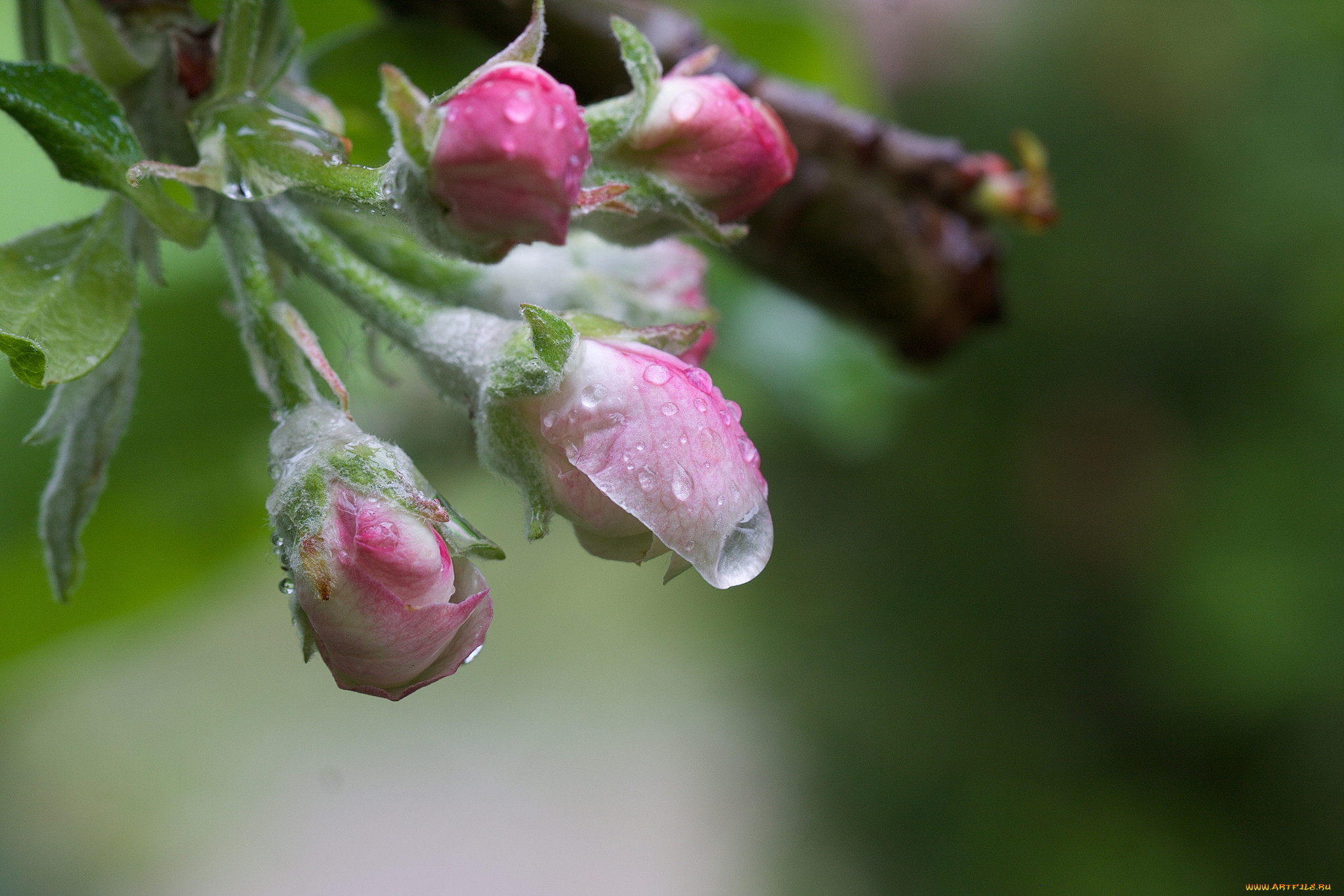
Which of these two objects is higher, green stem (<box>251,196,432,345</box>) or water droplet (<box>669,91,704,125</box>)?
water droplet (<box>669,91,704,125</box>)

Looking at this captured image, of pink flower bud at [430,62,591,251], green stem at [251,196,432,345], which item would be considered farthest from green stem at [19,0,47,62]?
pink flower bud at [430,62,591,251]

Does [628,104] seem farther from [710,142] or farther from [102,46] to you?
[102,46]

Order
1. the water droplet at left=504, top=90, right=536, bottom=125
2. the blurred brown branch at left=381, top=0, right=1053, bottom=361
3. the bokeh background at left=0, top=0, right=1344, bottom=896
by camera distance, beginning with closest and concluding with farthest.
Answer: the water droplet at left=504, top=90, right=536, bottom=125, the blurred brown branch at left=381, top=0, right=1053, bottom=361, the bokeh background at left=0, top=0, right=1344, bottom=896

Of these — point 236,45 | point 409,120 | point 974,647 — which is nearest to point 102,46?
point 236,45

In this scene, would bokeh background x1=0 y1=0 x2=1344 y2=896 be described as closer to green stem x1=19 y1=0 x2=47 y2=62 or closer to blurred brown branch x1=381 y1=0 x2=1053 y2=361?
blurred brown branch x1=381 y1=0 x2=1053 y2=361

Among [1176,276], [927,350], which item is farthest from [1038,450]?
[927,350]

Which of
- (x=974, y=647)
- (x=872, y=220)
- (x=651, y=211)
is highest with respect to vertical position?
(x=651, y=211)

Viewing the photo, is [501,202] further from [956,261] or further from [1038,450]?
[1038,450]
